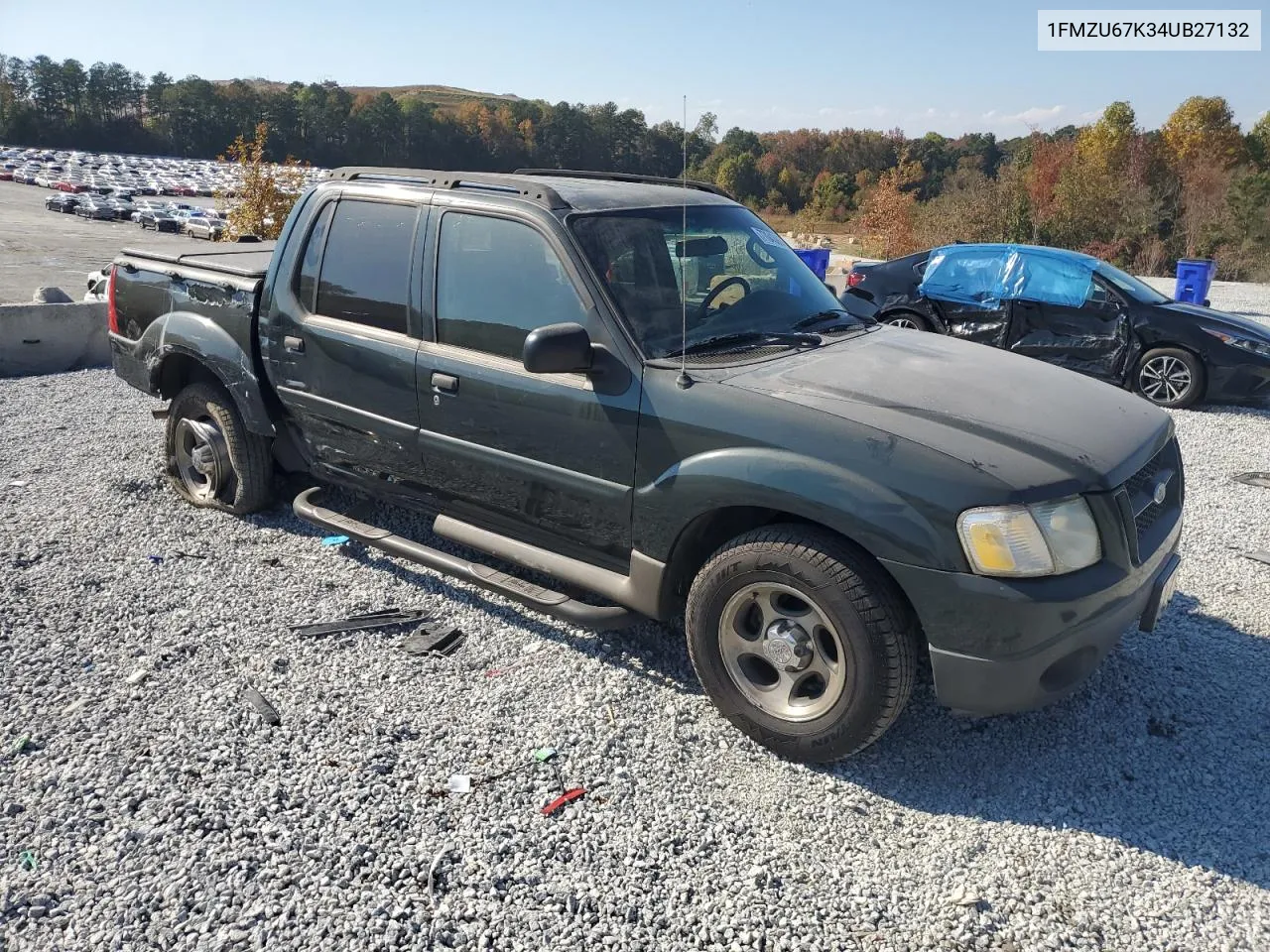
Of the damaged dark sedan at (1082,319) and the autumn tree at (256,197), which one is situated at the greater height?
the autumn tree at (256,197)

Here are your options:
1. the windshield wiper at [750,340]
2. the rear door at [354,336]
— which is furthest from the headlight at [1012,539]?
the rear door at [354,336]

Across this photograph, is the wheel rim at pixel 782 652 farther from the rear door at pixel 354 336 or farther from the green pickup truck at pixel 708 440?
the rear door at pixel 354 336

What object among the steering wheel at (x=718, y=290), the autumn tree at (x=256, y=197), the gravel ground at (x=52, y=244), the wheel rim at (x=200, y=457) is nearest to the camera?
the steering wheel at (x=718, y=290)

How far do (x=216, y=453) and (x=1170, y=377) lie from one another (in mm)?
8978

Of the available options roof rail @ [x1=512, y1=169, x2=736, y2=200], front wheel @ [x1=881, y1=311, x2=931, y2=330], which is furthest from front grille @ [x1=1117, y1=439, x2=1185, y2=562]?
front wheel @ [x1=881, y1=311, x2=931, y2=330]

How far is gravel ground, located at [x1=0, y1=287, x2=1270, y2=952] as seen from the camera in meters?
2.53

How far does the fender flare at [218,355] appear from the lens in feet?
15.8

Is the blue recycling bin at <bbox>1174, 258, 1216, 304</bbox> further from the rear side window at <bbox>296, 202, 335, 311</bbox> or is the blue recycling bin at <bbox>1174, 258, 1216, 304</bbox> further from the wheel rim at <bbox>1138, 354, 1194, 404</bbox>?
the rear side window at <bbox>296, 202, 335, 311</bbox>

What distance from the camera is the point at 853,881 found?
8.85 ft

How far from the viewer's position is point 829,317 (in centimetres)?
414

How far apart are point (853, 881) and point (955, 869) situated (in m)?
0.34

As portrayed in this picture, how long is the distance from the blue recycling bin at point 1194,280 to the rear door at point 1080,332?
790cm

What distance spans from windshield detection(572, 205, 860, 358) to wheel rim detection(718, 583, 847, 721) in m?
1.04

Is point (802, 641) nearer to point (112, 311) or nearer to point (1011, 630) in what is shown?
point (1011, 630)
